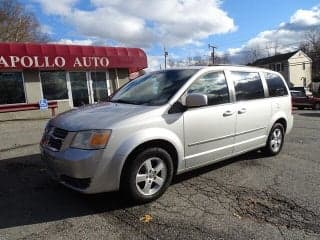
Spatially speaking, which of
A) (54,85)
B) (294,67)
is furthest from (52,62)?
(294,67)

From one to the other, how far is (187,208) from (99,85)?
16.6 meters

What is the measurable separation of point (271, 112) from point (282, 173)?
128cm

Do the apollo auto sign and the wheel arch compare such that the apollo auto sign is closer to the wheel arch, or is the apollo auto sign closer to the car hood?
the car hood

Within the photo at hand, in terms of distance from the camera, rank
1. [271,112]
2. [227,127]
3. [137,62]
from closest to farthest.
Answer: [227,127]
[271,112]
[137,62]

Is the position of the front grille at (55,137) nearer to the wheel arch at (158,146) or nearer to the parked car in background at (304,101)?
the wheel arch at (158,146)

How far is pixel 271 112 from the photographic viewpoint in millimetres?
6992

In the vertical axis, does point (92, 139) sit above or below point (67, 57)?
below

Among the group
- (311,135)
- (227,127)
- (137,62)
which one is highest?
(137,62)

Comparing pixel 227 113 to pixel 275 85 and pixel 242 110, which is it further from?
pixel 275 85

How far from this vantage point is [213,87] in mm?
5832

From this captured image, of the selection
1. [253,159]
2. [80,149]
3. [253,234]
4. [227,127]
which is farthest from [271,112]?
[80,149]

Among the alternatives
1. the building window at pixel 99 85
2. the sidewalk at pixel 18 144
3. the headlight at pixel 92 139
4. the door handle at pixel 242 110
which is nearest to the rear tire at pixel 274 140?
the door handle at pixel 242 110

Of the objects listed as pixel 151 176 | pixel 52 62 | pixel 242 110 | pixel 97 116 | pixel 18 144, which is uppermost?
pixel 52 62

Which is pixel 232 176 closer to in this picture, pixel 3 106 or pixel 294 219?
pixel 294 219
